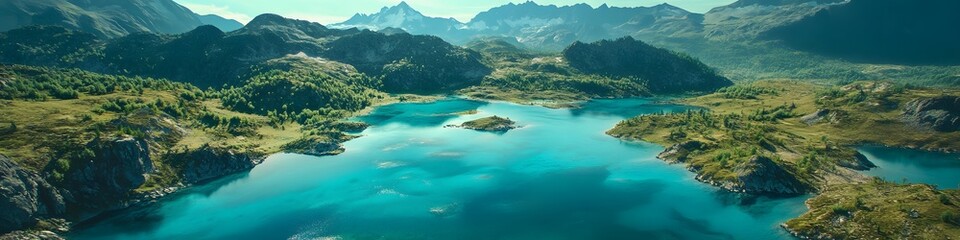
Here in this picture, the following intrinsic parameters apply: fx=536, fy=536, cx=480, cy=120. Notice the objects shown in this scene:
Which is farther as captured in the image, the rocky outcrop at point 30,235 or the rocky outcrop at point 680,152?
the rocky outcrop at point 680,152

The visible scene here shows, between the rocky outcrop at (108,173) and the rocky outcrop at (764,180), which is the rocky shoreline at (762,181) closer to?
the rocky outcrop at (764,180)

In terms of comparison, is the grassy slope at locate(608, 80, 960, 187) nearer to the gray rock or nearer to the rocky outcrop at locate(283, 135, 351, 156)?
the gray rock

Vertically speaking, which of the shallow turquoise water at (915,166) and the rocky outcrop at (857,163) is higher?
the rocky outcrop at (857,163)

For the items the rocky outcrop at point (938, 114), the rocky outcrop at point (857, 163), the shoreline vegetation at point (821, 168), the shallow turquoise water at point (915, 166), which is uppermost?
the rocky outcrop at point (938, 114)

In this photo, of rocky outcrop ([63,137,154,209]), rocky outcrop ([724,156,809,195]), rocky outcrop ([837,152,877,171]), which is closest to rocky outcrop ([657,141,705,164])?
rocky outcrop ([724,156,809,195])

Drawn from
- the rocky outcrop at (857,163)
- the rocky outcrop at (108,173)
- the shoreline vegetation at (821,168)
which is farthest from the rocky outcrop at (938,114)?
the rocky outcrop at (108,173)

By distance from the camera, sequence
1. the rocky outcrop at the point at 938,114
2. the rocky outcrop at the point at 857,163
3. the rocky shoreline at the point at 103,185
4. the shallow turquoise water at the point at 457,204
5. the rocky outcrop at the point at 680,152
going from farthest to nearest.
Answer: the rocky outcrop at the point at 938,114 → the rocky outcrop at the point at 680,152 → the rocky outcrop at the point at 857,163 → the shallow turquoise water at the point at 457,204 → the rocky shoreline at the point at 103,185

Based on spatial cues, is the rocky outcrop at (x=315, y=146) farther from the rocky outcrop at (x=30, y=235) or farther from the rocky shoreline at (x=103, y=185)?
→ the rocky outcrop at (x=30, y=235)

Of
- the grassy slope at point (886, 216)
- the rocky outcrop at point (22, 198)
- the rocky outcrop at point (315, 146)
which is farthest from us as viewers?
the rocky outcrop at point (315, 146)
